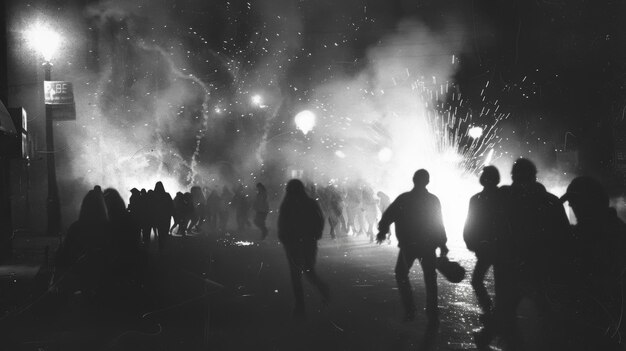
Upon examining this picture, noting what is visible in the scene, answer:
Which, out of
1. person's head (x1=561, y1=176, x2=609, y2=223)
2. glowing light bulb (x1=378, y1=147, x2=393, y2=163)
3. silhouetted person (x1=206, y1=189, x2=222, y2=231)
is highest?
glowing light bulb (x1=378, y1=147, x2=393, y2=163)

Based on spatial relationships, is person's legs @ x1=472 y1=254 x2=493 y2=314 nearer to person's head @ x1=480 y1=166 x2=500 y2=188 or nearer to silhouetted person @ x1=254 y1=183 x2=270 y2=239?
person's head @ x1=480 y1=166 x2=500 y2=188

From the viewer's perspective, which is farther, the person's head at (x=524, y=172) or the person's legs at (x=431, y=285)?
the person's legs at (x=431, y=285)

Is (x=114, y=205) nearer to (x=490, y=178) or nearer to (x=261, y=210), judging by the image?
(x=490, y=178)

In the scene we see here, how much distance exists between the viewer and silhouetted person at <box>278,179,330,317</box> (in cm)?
671

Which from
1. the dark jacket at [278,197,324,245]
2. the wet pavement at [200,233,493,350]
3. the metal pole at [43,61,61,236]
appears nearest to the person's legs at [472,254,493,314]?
the wet pavement at [200,233,493,350]

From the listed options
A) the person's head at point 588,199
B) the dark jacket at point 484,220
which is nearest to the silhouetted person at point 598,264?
the person's head at point 588,199

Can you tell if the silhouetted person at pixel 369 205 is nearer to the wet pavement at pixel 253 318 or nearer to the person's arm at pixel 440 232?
the wet pavement at pixel 253 318

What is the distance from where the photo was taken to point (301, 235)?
6.77 m

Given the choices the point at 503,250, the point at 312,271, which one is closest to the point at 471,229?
the point at 503,250

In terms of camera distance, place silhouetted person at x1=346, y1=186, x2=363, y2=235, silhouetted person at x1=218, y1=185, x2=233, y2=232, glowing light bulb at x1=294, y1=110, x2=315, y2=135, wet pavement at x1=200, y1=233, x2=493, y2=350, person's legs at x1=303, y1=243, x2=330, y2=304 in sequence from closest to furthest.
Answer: wet pavement at x1=200, y1=233, x2=493, y2=350 < person's legs at x1=303, y1=243, x2=330, y2=304 < silhouetted person at x1=346, y1=186, x2=363, y2=235 < silhouetted person at x1=218, y1=185, x2=233, y2=232 < glowing light bulb at x1=294, y1=110, x2=315, y2=135

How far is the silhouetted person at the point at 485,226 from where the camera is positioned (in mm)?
5434

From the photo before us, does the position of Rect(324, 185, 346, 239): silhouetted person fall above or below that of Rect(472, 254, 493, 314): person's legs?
above

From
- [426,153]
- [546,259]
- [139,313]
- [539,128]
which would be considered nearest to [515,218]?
[546,259]

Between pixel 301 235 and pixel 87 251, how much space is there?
7.99 feet
